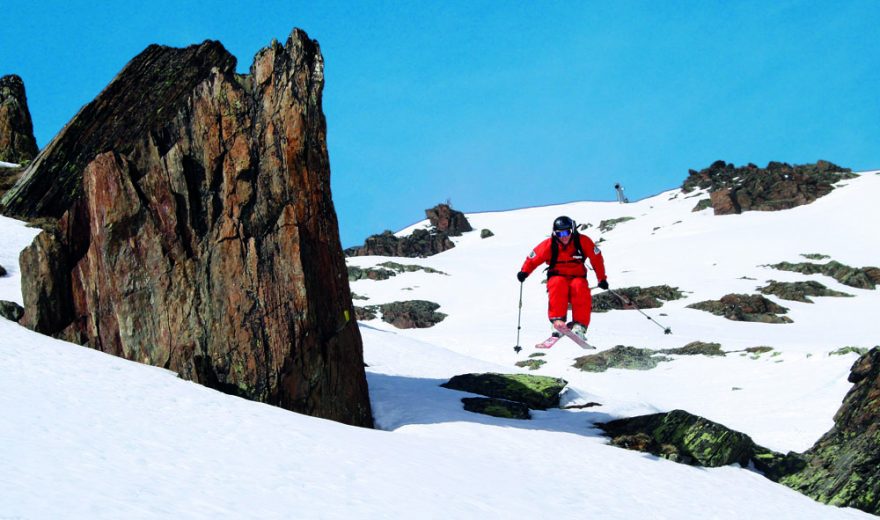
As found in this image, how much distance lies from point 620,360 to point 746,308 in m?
16.7

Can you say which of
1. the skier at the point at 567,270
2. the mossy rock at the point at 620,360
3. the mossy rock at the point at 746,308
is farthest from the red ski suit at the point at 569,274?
the mossy rock at the point at 746,308

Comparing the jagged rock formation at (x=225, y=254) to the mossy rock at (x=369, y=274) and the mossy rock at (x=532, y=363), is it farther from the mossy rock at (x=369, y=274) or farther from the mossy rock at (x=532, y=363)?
the mossy rock at (x=369, y=274)

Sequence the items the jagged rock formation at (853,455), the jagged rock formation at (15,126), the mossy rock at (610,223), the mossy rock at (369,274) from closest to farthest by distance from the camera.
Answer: the jagged rock formation at (853,455) < the jagged rock formation at (15,126) < the mossy rock at (369,274) < the mossy rock at (610,223)

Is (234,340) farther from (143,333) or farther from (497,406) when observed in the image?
(497,406)

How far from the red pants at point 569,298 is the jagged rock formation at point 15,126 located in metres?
36.1

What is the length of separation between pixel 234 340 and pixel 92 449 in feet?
18.0

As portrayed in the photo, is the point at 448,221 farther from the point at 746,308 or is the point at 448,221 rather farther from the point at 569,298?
the point at 569,298

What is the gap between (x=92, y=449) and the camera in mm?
10758

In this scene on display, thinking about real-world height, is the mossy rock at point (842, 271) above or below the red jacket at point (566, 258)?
above

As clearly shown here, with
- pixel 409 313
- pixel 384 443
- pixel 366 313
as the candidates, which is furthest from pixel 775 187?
pixel 384 443

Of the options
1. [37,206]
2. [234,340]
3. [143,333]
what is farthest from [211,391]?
[37,206]

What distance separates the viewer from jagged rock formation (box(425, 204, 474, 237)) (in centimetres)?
11294

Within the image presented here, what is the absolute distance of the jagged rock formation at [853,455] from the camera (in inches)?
633

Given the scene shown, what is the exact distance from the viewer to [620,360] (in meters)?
37.0
